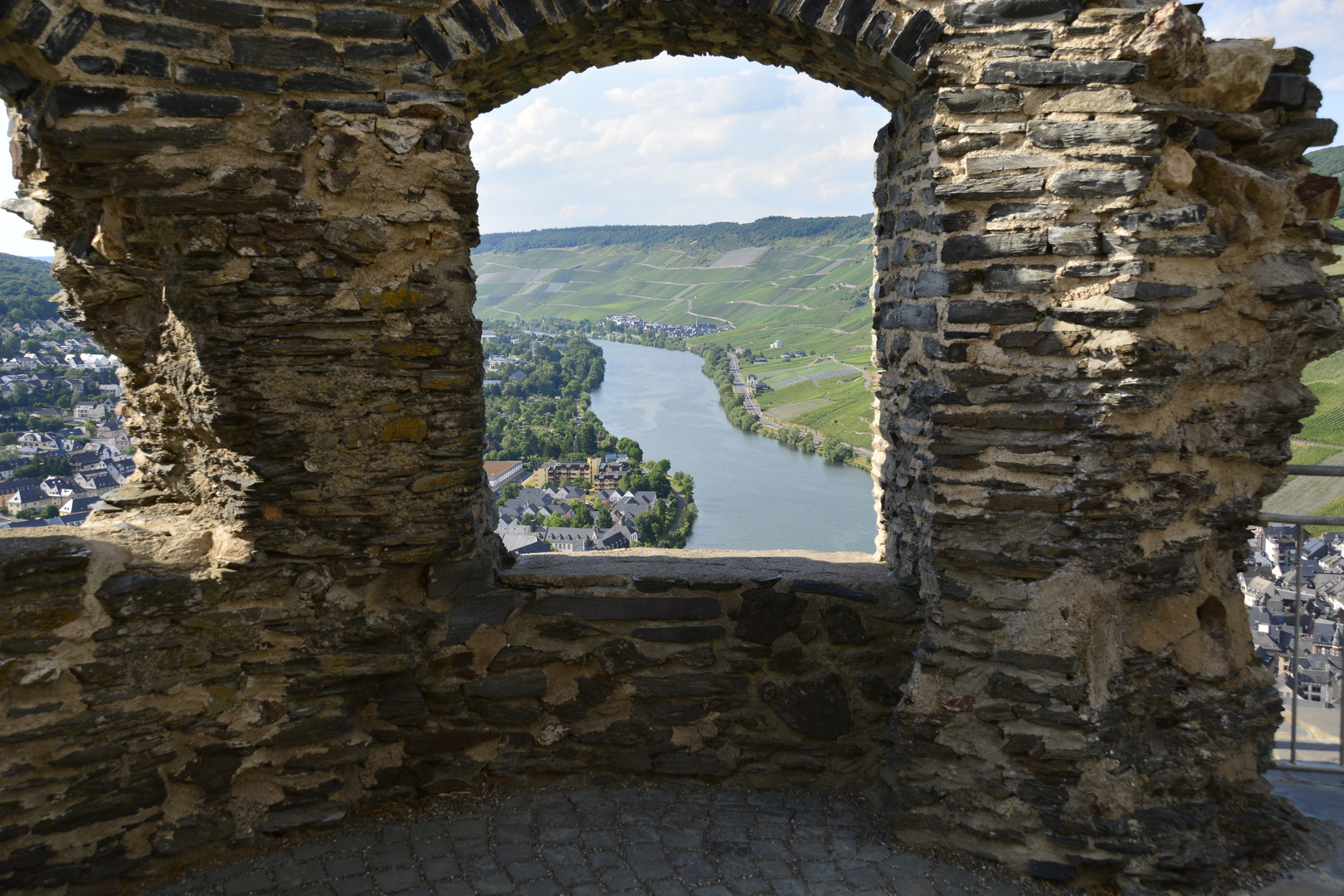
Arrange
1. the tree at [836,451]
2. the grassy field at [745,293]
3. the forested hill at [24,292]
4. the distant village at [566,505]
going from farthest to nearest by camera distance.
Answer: the grassy field at [745,293] → the tree at [836,451] → the forested hill at [24,292] → the distant village at [566,505]

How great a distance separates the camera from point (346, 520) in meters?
3.17

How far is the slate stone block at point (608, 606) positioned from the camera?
3.46 m

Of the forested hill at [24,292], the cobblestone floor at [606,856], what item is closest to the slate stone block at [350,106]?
the cobblestone floor at [606,856]

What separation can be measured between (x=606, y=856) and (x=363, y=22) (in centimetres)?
322

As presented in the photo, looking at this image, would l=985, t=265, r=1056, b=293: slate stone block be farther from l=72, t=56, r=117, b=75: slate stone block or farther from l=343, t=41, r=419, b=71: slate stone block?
l=72, t=56, r=117, b=75: slate stone block

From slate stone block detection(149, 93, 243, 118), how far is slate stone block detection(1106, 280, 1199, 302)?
317cm

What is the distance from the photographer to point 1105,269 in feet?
9.25

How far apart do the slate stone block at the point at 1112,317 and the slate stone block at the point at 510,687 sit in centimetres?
257

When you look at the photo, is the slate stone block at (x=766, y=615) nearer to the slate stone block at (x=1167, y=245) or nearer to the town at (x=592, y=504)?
the town at (x=592, y=504)

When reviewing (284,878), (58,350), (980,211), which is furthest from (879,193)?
(58,350)

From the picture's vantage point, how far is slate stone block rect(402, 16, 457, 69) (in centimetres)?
289

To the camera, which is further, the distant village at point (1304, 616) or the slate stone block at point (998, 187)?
the distant village at point (1304, 616)

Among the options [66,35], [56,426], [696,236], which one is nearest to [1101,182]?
[66,35]

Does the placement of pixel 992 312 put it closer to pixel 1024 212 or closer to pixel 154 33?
pixel 1024 212
